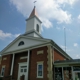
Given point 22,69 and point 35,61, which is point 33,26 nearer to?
point 35,61

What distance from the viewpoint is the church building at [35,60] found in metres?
13.9

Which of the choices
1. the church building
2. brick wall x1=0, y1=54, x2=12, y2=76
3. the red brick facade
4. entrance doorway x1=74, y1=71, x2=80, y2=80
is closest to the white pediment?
the church building

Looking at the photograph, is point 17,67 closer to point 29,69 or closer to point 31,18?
point 29,69

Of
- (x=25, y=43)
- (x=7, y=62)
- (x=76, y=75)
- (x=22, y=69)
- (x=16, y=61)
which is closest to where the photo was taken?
(x=76, y=75)

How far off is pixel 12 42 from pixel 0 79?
6761 mm

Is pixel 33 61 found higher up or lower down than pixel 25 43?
lower down

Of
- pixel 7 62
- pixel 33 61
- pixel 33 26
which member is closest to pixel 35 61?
pixel 33 61

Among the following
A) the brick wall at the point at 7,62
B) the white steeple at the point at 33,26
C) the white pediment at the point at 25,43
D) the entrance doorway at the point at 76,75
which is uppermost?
the white steeple at the point at 33,26

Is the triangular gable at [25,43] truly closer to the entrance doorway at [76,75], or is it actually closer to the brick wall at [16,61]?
the brick wall at [16,61]

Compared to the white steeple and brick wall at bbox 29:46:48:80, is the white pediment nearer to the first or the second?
brick wall at bbox 29:46:48:80

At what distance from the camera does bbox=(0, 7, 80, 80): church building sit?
45.7 ft

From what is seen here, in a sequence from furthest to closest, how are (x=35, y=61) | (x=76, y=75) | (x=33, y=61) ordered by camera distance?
(x=33, y=61) < (x=35, y=61) < (x=76, y=75)

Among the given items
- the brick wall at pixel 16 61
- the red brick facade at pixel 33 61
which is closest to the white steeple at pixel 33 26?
the brick wall at pixel 16 61

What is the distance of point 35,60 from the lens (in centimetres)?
1598
